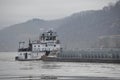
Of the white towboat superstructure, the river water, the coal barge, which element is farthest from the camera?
the white towboat superstructure

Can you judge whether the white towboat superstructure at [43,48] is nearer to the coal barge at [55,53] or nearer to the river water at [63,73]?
the coal barge at [55,53]

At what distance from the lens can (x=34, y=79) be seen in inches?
2265

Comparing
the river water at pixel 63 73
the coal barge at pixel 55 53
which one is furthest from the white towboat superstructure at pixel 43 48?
the river water at pixel 63 73

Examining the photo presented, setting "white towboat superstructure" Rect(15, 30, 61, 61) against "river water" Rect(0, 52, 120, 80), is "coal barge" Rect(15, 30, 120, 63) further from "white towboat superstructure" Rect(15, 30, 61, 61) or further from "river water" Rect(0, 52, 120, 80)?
"river water" Rect(0, 52, 120, 80)

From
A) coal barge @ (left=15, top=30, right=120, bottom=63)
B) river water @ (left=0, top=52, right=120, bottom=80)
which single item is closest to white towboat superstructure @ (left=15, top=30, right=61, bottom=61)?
coal barge @ (left=15, top=30, right=120, bottom=63)

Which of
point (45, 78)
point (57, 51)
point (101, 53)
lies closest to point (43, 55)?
point (57, 51)

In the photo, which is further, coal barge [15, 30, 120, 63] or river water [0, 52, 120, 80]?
coal barge [15, 30, 120, 63]

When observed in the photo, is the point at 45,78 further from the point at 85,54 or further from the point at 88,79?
the point at 85,54

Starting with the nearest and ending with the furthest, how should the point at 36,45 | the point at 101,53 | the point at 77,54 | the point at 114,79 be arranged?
the point at 114,79
the point at 101,53
the point at 77,54
the point at 36,45

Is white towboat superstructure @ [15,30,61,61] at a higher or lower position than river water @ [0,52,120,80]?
higher

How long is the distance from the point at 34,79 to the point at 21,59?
8817 centimetres

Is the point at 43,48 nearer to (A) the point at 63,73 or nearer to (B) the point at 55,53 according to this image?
(B) the point at 55,53

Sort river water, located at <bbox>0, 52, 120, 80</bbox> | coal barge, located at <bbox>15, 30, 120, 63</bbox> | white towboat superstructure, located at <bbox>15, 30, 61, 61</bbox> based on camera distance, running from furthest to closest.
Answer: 1. white towboat superstructure, located at <bbox>15, 30, 61, 61</bbox>
2. coal barge, located at <bbox>15, 30, 120, 63</bbox>
3. river water, located at <bbox>0, 52, 120, 80</bbox>

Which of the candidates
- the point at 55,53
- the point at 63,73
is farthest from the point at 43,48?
the point at 63,73
